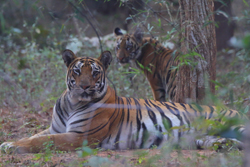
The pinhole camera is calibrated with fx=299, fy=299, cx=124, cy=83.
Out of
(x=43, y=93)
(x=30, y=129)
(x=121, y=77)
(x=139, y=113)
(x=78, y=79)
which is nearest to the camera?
(x=78, y=79)

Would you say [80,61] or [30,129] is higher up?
[80,61]

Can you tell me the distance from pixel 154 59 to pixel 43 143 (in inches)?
125

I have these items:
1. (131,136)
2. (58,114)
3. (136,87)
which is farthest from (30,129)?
(136,87)

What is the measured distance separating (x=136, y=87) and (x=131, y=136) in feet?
9.16

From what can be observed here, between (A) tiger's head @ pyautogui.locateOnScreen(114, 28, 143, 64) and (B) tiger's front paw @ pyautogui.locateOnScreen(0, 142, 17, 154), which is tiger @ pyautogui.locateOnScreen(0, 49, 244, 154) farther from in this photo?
(A) tiger's head @ pyautogui.locateOnScreen(114, 28, 143, 64)

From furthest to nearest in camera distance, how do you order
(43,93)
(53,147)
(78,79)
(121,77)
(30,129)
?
(121,77) < (43,93) < (30,129) < (78,79) < (53,147)

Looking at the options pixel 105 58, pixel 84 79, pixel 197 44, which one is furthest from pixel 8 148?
pixel 197 44

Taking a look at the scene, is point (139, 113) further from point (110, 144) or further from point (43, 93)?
point (43, 93)

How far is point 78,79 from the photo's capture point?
Answer: 3.94 m

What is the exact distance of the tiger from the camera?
3797 millimetres

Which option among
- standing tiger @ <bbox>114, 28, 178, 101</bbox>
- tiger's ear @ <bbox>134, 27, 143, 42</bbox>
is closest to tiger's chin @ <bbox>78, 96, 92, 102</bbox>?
standing tiger @ <bbox>114, 28, 178, 101</bbox>

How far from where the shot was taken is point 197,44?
Result: 4508mm

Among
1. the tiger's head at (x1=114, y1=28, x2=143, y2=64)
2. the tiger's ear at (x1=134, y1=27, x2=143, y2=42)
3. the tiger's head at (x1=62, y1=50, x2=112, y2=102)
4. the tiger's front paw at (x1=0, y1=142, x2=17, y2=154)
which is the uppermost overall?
the tiger's ear at (x1=134, y1=27, x2=143, y2=42)

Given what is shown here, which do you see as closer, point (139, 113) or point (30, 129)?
point (139, 113)
